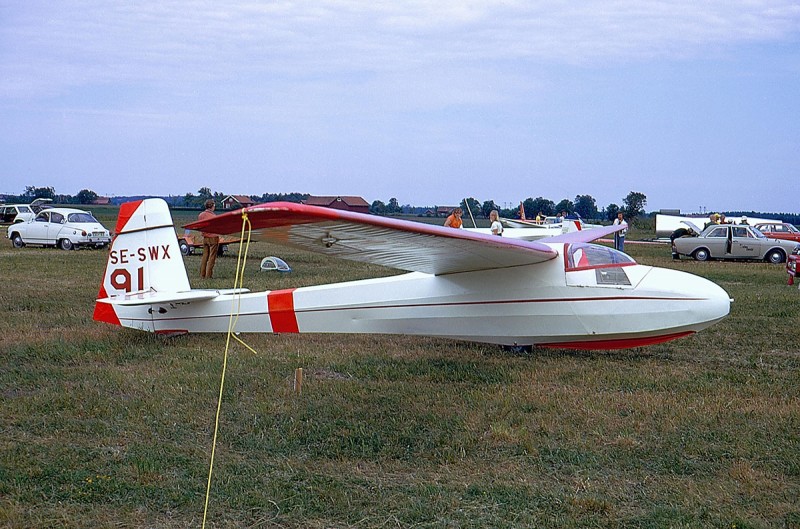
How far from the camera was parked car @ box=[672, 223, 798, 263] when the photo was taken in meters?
24.3

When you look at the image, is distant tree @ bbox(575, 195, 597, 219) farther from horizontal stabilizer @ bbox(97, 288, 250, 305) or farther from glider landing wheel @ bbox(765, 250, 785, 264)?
horizontal stabilizer @ bbox(97, 288, 250, 305)

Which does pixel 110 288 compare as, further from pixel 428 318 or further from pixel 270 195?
pixel 270 195

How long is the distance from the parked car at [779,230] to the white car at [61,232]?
959 inches

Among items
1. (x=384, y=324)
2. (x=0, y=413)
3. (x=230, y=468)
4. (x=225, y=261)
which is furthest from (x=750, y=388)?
(x=225, y=261)

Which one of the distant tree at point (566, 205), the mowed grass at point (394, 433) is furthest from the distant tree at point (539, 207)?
the mowed grass at point (394, 433)

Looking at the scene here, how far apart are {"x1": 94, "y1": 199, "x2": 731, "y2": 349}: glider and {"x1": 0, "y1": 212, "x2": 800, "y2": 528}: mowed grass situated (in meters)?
0.35

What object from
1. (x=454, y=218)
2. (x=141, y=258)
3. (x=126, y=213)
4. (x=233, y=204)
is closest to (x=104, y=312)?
(x=141, y=258)

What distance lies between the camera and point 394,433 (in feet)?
19.5

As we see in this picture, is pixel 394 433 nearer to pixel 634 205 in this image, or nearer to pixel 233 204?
pixel 233 204

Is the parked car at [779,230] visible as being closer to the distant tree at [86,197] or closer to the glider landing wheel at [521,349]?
the glider landing wheel at [521,349]

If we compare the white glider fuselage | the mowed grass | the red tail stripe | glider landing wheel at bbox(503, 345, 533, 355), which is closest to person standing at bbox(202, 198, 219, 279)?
the mowed grass

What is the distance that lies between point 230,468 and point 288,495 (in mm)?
649

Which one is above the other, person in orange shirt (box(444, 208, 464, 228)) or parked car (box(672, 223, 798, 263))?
person in orange shirt (box(444, 208, 464, 228))

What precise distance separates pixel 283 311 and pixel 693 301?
178 inches
